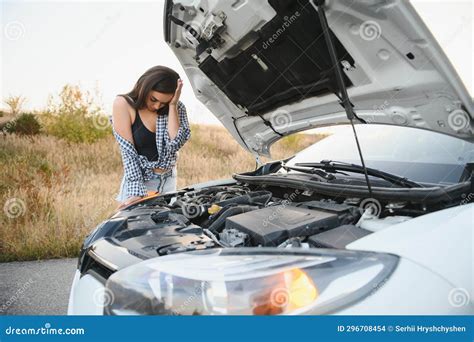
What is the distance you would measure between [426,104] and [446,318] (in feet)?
3.37

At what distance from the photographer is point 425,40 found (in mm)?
1431

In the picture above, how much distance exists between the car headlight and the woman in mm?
1659

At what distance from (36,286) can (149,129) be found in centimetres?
151

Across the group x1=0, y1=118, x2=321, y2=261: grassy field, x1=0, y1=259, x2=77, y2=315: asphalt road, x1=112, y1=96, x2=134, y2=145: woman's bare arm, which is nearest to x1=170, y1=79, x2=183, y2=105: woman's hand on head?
x1=112, y1=96, x2=134, y2=145: woman's bare arm

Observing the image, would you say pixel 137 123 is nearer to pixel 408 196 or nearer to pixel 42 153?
pixel 408 196

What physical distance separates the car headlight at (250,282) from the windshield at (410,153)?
889mm

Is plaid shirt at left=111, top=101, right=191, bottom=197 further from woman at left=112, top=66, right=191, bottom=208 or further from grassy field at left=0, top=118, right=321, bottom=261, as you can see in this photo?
grassy field at left=0, top=118, right=321, bottom=261

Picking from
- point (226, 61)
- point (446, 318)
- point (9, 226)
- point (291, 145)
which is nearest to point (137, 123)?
point (226, 61)

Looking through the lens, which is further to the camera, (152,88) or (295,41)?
(152,88)

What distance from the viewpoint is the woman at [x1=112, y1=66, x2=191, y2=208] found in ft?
9.27

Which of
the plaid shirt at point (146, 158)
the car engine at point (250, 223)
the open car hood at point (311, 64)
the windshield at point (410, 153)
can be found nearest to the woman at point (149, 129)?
the plaid shirt at point (146, 158)

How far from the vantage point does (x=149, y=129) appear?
2.96 metres

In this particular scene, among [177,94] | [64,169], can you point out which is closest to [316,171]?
[177,94]

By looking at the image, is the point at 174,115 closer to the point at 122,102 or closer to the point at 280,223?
the point at 122,102
